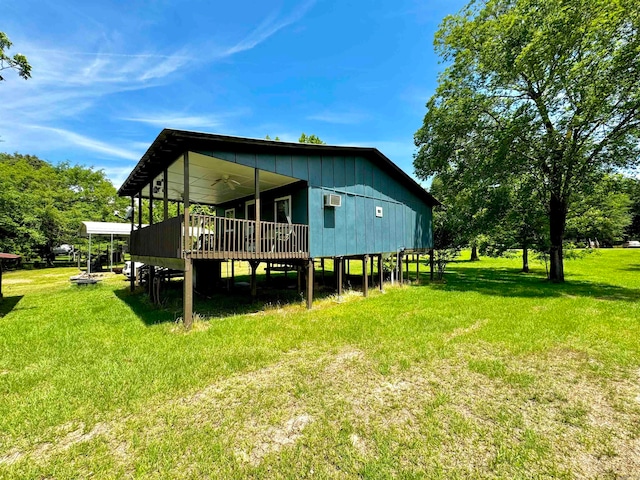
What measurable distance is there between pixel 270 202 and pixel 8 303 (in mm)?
9731

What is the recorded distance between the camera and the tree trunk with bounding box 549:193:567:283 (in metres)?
14.7

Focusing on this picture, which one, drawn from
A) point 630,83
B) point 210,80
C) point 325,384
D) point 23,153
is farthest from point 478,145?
point 23,153

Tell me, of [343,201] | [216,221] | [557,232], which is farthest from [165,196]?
[557,232]

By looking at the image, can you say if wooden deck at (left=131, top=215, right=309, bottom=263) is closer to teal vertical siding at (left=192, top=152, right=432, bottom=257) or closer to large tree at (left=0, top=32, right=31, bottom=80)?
teal vertical siding at (left=192, top=152, right=432, bottom=257)

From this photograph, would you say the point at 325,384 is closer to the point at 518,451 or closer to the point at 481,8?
the point at 518,451

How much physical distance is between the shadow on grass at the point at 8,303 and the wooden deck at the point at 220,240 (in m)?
3.96

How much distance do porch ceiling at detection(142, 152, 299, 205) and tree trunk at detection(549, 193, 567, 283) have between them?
44.5ft

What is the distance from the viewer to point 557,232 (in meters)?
14.9

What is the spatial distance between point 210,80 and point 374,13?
7618mm

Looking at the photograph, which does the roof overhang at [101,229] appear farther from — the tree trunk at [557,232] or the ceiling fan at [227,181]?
the tree trunk at [557,232]

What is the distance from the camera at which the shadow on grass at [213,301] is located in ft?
27.9

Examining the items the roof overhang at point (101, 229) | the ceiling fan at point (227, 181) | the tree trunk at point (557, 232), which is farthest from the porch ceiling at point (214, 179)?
the tree trunk at point (557, 232)

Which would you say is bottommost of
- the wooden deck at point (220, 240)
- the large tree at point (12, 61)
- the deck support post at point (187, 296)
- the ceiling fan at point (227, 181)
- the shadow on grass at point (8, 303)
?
the shadow on grass at point (8, 303)

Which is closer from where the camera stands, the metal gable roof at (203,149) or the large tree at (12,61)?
the metal gable roof at (203,149)
